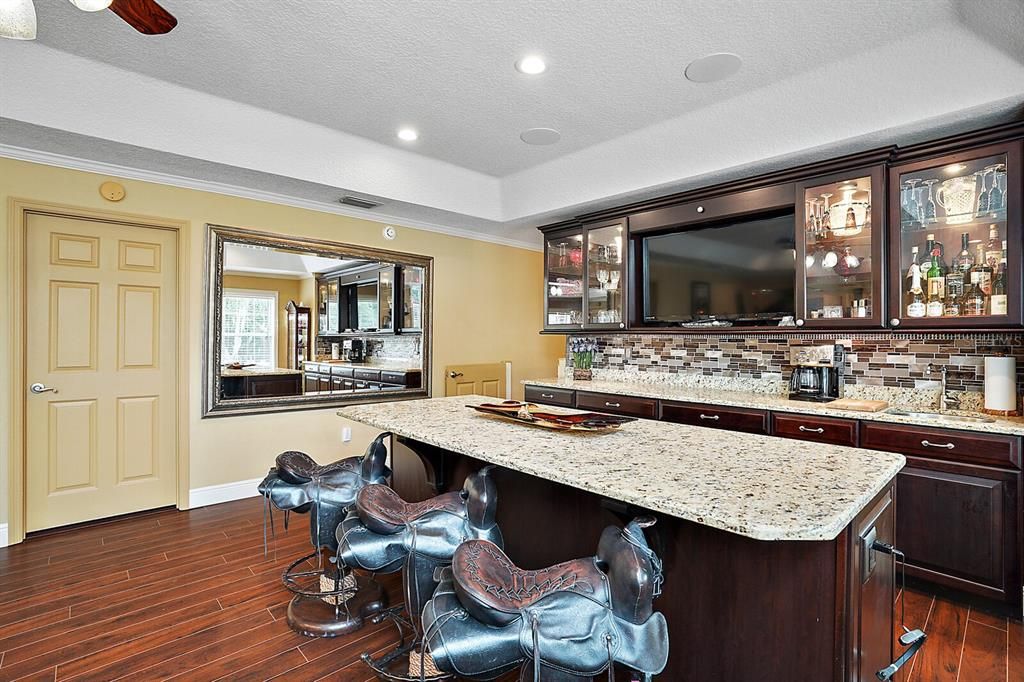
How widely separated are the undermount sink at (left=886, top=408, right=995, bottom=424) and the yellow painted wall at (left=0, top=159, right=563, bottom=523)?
3590 mm

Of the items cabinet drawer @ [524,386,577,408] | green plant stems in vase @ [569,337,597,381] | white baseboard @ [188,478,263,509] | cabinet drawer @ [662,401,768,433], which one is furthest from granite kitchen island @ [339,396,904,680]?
green plant stems in vase @ [569,337,597,381]

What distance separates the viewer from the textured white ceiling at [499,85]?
95.0 inches

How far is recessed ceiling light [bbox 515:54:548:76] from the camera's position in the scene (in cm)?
276

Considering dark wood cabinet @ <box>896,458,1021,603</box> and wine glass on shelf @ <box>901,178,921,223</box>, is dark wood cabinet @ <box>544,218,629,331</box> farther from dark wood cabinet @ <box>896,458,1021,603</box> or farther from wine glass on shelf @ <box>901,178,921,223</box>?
dark wood cabinet @ <box>896,458,1021,603</box>

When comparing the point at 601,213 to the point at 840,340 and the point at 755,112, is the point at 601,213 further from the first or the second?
the point at 840,340

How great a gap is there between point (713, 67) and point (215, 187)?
134 inches

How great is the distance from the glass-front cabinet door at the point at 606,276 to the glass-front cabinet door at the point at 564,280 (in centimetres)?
9

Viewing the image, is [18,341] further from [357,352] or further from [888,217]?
[888,217]

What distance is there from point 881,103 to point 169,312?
4.60 m

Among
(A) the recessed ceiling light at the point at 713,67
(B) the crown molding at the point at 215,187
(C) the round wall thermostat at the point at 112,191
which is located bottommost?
(C) the round wall thermostat at the point at 112,191

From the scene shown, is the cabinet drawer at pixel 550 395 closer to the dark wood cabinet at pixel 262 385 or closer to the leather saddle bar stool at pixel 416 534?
the dark wood cabinet at pixel 262 385

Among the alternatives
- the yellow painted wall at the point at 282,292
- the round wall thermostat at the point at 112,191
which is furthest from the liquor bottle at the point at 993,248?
the round wall thermostat at the point at 112,191

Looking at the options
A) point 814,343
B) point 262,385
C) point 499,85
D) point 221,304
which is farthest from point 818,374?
point 221,304

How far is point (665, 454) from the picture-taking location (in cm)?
167
